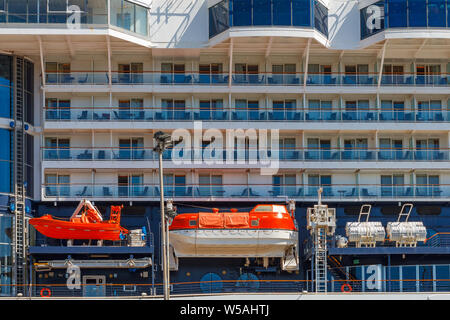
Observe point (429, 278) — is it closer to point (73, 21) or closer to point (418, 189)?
point (418, 189)

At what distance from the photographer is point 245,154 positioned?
5303cm

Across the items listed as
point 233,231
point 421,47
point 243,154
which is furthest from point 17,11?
point 421,47

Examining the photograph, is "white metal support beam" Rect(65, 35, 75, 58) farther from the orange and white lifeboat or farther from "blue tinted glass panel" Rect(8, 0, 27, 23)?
the orange and white lifeboat

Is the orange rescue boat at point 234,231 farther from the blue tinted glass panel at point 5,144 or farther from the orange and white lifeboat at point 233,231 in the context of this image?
the blue tinted glass panel at point 5,144

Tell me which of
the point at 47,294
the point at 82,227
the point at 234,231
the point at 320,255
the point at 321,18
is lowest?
the point at 47,294

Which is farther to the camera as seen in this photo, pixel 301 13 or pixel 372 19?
pixel 372 19

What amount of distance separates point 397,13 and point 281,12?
279 inches

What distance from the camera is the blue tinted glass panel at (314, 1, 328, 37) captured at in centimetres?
5203

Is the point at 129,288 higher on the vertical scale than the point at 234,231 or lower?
lower

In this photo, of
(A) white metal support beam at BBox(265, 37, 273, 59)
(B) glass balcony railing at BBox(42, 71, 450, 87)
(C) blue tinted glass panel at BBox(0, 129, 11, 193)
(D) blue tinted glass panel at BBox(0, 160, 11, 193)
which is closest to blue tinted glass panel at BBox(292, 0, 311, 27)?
(A) white metal support beam at BBox(265, 37, 273, 59)

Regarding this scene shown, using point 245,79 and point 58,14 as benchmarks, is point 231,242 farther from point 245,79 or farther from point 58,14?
point 58,14

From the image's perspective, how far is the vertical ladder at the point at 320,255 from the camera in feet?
160

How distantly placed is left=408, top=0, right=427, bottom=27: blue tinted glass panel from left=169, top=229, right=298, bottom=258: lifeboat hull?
1454cm

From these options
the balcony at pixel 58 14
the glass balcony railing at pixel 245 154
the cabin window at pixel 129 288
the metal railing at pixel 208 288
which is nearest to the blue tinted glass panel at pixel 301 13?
the glass balcony railing at pixel 245 154
